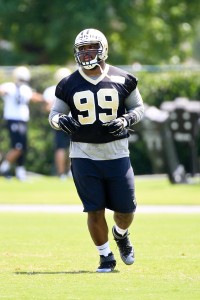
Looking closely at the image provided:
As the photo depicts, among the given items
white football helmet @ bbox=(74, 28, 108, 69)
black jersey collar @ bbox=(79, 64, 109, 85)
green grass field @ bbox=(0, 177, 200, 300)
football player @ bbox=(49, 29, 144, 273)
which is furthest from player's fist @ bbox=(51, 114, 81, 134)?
green grass field @ bbox=(0, 177, 200, 300)

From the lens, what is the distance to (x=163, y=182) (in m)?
22.3

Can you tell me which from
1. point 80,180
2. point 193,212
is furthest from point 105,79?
point 193,212

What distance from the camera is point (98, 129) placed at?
977 cm

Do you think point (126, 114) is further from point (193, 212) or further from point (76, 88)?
point (193, 212)

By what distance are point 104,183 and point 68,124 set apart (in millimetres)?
618

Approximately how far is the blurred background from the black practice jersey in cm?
1179

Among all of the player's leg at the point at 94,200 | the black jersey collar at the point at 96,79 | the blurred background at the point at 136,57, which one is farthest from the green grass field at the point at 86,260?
the blurred background at the point at 136,57

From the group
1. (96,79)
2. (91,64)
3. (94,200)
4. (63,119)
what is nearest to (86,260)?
(94,200)

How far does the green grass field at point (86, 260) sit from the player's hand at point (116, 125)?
1187mm

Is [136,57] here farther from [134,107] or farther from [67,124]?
[67,124]

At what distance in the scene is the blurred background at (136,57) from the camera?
22.7 meters

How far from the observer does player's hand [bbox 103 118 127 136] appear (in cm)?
963

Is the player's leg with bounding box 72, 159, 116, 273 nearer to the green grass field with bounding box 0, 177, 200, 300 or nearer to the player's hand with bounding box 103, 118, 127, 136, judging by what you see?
the green grass field with bounding box 0, 177, 200, 300

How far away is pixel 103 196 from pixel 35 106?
15.4 m
